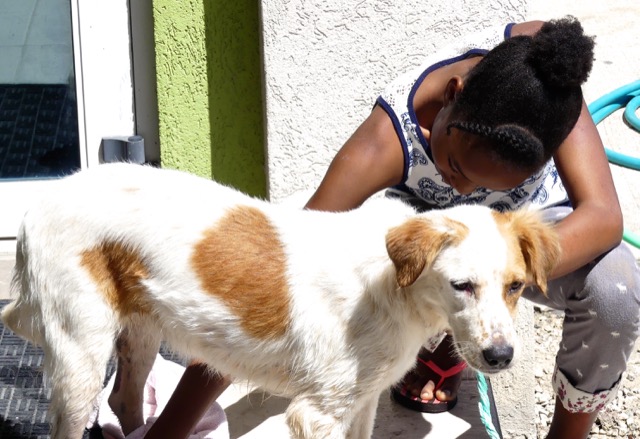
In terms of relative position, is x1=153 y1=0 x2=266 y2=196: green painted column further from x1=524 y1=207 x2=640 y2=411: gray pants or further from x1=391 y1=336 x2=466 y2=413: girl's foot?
x1=524 y1=207 x2=640 y2=411: gray pants

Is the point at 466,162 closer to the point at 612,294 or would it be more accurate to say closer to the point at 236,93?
the point at 612,294

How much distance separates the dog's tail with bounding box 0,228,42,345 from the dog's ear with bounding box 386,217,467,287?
1107 millimetres

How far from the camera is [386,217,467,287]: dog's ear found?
7.98 ft

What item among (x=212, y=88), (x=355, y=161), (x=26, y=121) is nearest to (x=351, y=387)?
(x=355, y=161)

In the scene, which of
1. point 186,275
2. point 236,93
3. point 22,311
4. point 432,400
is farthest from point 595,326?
point 236,93

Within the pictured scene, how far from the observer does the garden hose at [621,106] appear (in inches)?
236

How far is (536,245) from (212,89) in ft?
7.27

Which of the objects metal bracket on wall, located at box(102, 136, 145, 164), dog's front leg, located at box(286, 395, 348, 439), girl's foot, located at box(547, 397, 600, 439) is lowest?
girl's foot, located at box(547, 397, 600, 439)

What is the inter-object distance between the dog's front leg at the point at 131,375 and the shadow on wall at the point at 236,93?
1.43m

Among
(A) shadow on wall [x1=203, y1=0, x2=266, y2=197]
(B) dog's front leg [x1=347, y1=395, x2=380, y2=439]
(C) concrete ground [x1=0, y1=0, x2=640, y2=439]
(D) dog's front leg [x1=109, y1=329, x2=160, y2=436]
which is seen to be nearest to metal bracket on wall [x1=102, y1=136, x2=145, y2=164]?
(A) shadow on wall [x1=203, y1=0, x2=266, y2=197]

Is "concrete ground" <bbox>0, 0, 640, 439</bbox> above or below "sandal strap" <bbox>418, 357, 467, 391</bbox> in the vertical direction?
below

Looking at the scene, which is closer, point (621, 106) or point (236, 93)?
point (236, 93)

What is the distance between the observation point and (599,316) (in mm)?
3057

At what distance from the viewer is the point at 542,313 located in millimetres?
5008
